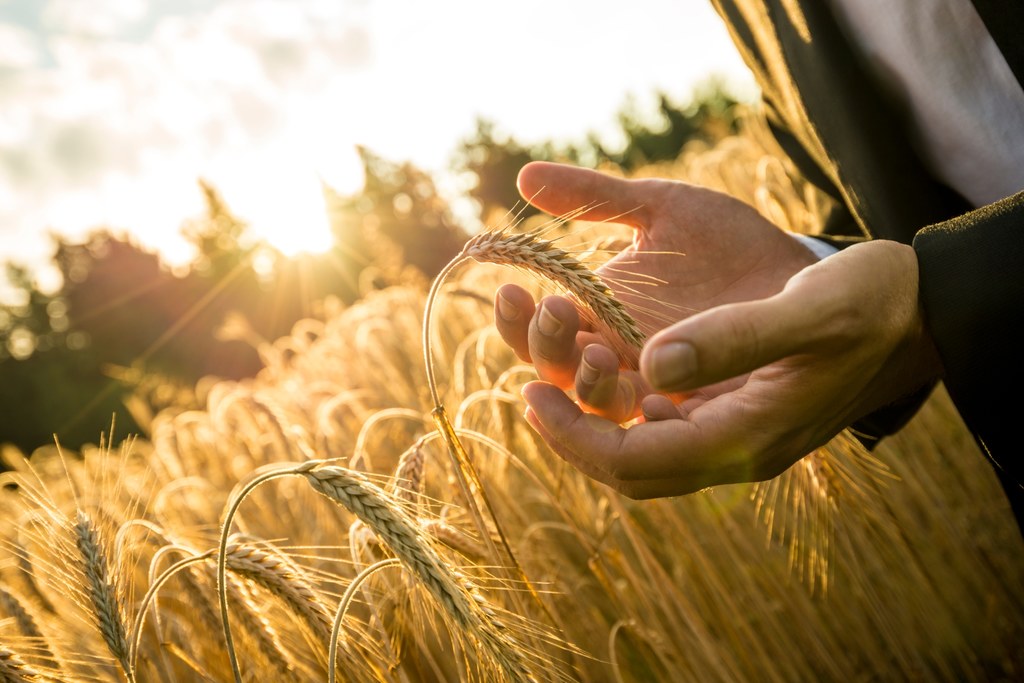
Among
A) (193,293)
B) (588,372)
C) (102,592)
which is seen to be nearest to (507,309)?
(588,372)

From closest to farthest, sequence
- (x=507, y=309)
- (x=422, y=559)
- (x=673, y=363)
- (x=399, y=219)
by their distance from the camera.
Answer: (x=673, y=363)
(x=422, y=559)
(x=507, y=309)
(x=399, y=219)

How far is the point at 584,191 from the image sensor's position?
1420 mm

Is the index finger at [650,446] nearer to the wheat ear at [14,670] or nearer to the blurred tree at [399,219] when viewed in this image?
the wheat ear at [14,670]

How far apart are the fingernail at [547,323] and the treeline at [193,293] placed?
56.5 feet

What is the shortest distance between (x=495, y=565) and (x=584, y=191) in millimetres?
827

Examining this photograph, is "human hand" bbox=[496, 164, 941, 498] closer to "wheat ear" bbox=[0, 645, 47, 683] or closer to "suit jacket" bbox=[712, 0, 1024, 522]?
"suit jacket" bbox=[712, 0, 1024, 522]

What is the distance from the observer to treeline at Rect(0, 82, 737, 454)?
749 inches

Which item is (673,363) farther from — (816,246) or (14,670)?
(14,670)

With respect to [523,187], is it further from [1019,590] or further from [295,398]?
[295,398]

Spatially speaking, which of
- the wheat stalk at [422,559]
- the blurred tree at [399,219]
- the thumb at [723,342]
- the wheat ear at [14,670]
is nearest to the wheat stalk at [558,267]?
the thumb at [723,342]

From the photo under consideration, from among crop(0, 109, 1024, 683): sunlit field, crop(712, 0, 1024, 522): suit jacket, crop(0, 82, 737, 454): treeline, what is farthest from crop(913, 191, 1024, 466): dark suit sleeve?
crop(0, 82, 737, 454): treeline

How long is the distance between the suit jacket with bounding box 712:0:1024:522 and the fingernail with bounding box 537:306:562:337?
61 centimetres

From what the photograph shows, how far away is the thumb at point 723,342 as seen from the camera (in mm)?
737

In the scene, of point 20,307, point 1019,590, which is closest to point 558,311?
point 1019,590
